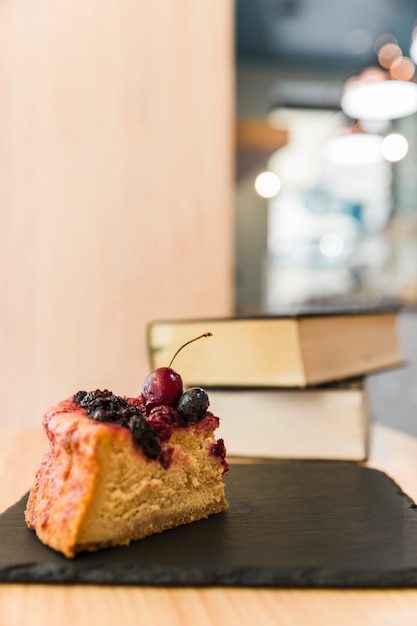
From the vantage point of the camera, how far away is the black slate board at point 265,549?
1.73ft

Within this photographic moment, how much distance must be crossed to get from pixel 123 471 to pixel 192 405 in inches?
4.8

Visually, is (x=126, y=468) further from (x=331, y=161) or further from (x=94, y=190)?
(x=331, y=161)

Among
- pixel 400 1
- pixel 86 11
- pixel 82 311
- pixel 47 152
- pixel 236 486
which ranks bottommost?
pixel 236 486

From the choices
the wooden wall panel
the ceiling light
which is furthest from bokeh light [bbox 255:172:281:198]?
the wooden wall panel

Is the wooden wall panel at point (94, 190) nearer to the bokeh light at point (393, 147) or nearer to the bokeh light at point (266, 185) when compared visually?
the bokeh light at point (266, 185)

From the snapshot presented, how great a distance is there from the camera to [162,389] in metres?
0.73

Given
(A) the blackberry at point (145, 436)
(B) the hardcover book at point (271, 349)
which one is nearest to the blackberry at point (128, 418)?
(A) the blackberry at point (145, 436)

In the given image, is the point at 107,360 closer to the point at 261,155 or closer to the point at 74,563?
the point at 261,155

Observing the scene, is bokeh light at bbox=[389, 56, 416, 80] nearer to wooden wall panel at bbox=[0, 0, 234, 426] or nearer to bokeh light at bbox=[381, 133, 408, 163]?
wooden wall panel at bbox=[0, 0, 234, 426]

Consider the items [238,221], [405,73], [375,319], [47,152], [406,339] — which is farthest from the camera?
[238,221]

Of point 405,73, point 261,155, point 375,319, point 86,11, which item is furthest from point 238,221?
point 375,319

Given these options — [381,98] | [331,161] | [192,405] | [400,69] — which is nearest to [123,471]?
[192,405]

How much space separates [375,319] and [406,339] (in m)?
1.53

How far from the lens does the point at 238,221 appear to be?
459cm
